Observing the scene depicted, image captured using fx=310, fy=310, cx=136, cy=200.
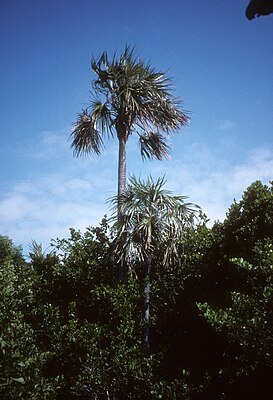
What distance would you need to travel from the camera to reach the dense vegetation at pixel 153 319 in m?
5.37

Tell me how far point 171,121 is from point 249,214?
13.3 feet

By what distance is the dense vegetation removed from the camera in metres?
5.37

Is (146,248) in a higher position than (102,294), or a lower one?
higher

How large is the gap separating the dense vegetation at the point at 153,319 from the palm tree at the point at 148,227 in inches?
7.9

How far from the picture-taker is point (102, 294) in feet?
23.4

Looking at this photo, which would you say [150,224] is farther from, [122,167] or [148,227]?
[122,167]

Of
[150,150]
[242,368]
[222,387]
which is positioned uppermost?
[150,150]

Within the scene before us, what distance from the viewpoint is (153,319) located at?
732cm

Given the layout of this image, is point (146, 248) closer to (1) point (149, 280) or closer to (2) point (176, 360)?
(1) point (149, 280)

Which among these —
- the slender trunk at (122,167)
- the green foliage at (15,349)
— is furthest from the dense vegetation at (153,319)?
the slender trunk at (122,167)

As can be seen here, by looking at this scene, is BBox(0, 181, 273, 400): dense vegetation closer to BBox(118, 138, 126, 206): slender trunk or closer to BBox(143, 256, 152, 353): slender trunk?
BBox(143, 256, 152, 353): slender trunk

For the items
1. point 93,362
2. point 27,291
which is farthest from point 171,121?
point 93,362

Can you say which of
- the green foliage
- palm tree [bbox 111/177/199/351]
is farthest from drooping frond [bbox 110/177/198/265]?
the green foliage

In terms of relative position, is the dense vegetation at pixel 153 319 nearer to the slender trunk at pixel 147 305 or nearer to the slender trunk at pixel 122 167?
the slender trunk at pixel 147 305
